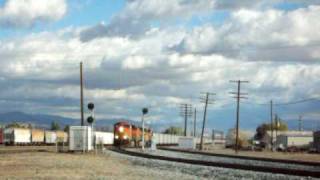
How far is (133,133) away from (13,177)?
66.1 meters

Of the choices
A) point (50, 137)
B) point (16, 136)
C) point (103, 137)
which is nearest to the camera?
point (103, 137)

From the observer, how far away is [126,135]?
88.5m

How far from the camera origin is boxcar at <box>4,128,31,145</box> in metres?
106

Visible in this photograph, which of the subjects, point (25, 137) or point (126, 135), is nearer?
point (126, 135)

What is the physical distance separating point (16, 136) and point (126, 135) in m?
26.7

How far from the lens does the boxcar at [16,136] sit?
10612 cm

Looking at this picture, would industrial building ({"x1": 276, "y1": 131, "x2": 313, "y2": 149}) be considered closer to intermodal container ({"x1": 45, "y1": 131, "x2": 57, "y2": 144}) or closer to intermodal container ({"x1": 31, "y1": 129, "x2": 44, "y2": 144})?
intermodal container ({"x1": 45, "y1": 131, "x2": 57, "y2": 144})

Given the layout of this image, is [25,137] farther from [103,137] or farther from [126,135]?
[126,135]

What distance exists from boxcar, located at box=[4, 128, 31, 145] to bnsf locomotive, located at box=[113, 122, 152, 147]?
22364mm

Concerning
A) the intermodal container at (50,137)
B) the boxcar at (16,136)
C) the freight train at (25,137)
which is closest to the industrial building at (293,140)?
the intermodal container at (50,137)

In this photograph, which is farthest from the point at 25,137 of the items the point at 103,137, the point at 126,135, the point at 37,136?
the point at 126,135

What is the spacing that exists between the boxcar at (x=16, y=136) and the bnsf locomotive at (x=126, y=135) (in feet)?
73.4

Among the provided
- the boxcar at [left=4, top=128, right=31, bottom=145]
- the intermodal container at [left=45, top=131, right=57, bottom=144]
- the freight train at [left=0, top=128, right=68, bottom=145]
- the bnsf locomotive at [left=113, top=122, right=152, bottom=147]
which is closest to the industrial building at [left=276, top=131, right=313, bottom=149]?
the intermodal container at [left=45, top=131, right=57, bottom=144]

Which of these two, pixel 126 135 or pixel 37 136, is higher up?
pixel 126 135
